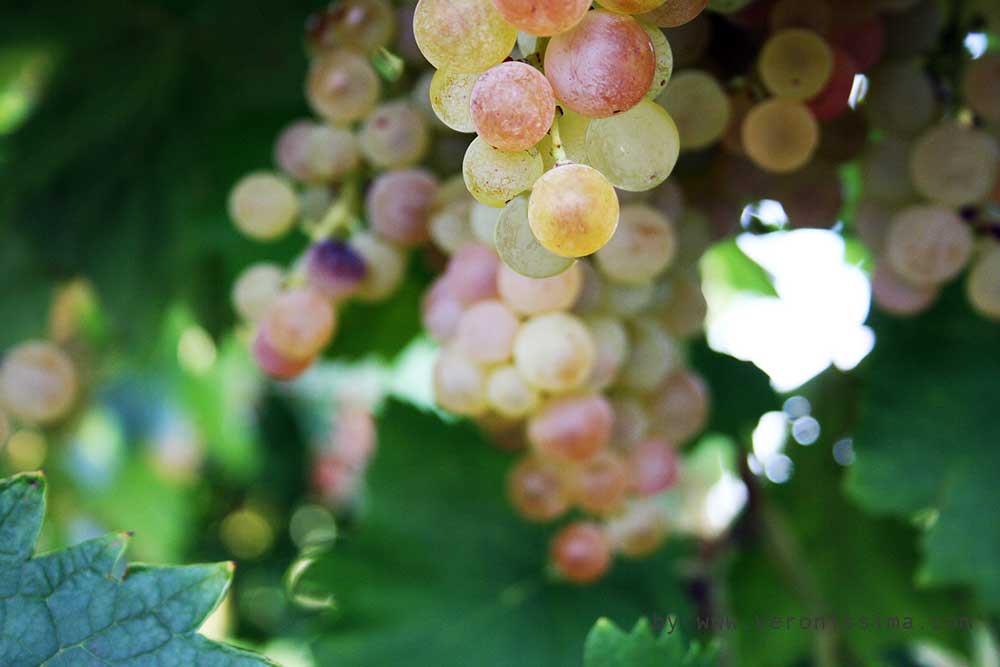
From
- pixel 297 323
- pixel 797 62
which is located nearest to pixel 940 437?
pixel 797 62

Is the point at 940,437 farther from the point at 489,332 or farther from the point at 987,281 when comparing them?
the point at 489,332

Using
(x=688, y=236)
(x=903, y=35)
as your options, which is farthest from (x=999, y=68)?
(x=688, y=236)

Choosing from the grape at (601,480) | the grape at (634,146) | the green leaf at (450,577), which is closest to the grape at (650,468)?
the grape at (601,480)

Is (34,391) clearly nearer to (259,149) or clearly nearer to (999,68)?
(259,149)

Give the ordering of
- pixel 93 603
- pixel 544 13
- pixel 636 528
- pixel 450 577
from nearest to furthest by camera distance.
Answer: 1. pixel 544 13
2. pixel 93 603
3. pixel 636 528
4. pixel 450 577

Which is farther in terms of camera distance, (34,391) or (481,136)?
(34,391)
